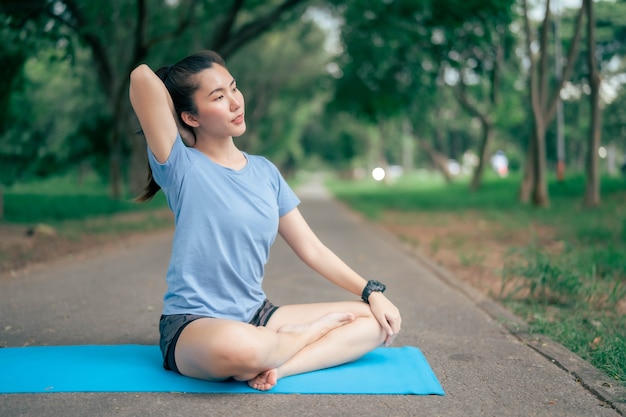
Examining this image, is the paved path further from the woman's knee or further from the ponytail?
the ponytail

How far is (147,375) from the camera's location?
373 centimetres

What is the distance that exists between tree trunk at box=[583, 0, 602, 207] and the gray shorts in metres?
14.0

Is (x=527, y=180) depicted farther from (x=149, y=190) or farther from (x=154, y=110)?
(x=154, y=110)

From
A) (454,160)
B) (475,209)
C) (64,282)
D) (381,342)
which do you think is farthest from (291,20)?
(454,160)

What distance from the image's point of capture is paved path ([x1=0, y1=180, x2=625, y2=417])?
3.30 m

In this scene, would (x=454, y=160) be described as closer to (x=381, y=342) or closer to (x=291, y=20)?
(x=291, y=20)

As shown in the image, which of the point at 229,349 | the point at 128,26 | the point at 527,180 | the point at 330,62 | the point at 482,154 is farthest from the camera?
the point at 482,154

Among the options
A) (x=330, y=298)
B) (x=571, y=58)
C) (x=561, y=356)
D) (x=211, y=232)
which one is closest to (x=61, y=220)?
(x=330, y=298)

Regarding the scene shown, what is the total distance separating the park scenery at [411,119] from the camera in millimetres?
7246

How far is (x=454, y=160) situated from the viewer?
72875mm

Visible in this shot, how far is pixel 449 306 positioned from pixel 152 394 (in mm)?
3353

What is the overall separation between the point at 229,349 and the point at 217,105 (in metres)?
1.24

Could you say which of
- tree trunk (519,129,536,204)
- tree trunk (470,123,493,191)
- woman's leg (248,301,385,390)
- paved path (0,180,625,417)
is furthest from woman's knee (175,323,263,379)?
tree trunk (470,123,493,191)

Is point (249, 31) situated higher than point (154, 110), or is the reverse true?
point (249, 31)
